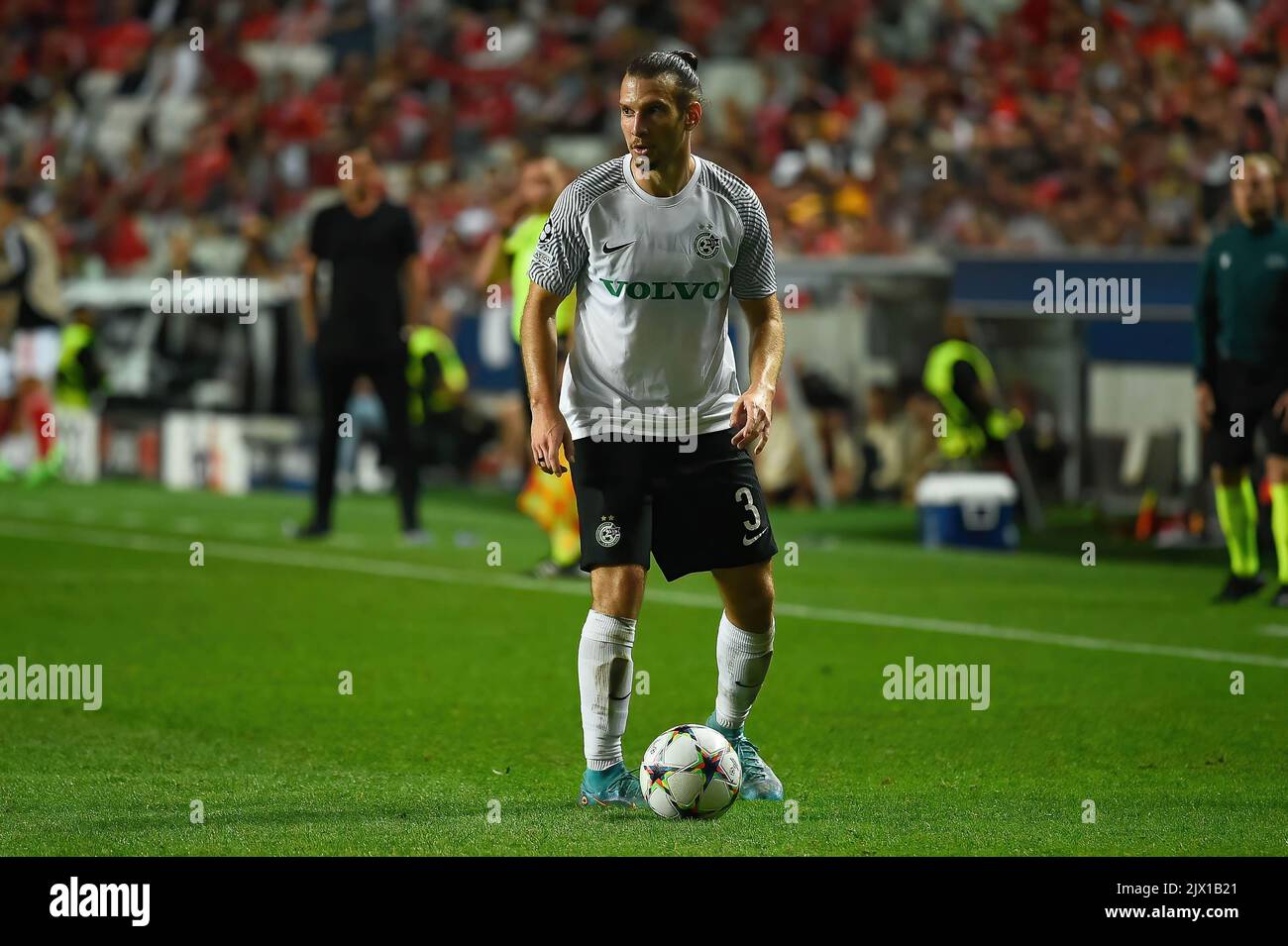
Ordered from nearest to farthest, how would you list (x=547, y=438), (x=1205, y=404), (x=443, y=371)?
(x=547, y=438)
(x=1205, y=404)
(x=443, y=371)

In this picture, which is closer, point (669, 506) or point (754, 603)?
point (669, 506)

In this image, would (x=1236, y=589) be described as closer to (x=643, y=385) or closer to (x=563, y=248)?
(x=643, y=385)

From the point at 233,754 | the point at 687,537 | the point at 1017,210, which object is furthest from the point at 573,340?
the point at 1017,210

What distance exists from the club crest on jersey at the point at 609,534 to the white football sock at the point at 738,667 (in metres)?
0.49

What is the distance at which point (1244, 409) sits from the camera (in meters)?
12.2

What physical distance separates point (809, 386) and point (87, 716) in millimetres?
12416

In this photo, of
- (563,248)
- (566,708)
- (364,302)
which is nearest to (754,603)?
Answer: (563,248)

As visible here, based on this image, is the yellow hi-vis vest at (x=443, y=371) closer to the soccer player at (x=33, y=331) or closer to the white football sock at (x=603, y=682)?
the soccer player at (x=33, y=331)

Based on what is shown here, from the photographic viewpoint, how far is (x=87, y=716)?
27.7 ft

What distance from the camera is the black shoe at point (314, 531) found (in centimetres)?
1590

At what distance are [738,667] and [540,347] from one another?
45.0 inches

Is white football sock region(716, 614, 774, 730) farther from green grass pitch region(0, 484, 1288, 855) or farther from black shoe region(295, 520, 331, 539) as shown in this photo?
black shoe region(295, 520, 331, 539)

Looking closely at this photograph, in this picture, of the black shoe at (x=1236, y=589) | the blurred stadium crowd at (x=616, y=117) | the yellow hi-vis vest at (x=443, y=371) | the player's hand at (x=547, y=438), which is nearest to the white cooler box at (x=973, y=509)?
the blurred stadium crowd at (x=616, y=117)

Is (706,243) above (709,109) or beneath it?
beneath
